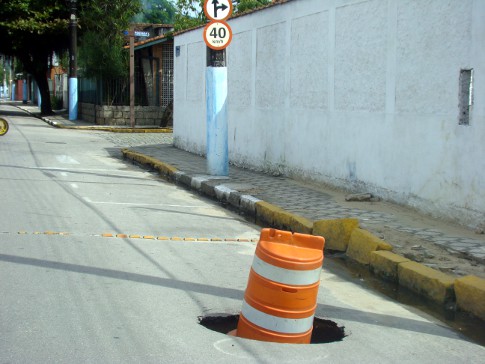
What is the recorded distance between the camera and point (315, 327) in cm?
521

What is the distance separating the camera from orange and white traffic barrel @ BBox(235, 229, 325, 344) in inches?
176

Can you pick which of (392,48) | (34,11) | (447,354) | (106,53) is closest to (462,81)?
(392,48)

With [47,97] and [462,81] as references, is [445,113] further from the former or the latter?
[47,97]

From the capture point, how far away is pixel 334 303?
580 centimetres

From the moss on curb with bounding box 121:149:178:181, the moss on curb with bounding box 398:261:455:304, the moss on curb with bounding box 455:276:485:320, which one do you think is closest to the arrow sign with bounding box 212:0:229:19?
the moss on curb with bounding box 121:149:178:181

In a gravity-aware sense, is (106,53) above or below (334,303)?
above

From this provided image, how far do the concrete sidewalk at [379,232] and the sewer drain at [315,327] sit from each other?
1.24 m

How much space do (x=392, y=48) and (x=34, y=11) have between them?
27906 millimetres

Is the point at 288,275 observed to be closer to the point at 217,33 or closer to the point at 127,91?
the point at 217,33

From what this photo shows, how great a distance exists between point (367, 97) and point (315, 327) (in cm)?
569

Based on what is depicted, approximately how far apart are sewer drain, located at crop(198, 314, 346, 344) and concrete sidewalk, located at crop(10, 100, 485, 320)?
1244 millimetres

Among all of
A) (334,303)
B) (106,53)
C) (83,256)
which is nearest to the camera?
(334,303)

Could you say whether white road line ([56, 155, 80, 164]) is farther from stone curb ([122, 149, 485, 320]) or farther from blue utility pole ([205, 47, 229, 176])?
stone curb ([122, 149, 485, 320])

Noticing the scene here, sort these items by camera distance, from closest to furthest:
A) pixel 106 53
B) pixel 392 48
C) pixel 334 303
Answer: pixel 334 303 → pixel 392 48 → pixel 106 53
